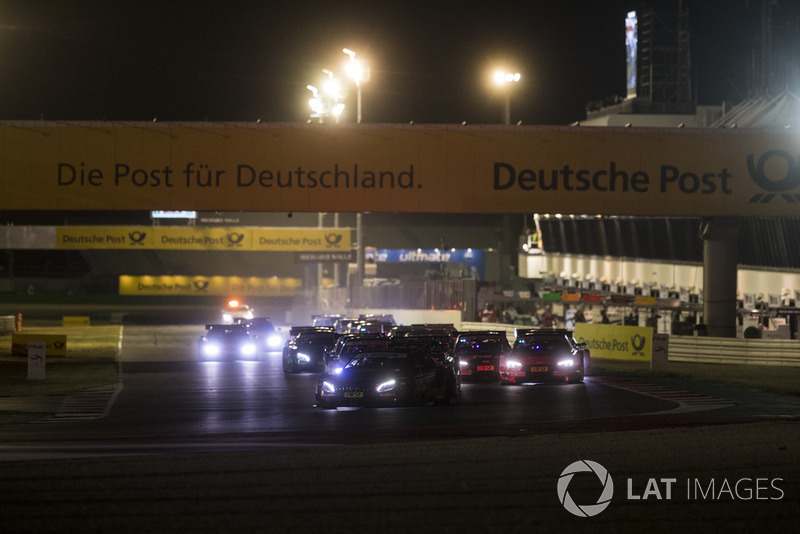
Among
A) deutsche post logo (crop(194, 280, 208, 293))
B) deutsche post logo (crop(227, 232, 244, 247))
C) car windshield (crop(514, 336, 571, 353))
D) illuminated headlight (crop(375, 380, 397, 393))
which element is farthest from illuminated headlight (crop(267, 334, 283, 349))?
deutsche post logo (crop(194, 280, 208, 293))

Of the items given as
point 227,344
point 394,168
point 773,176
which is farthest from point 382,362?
point 227,344

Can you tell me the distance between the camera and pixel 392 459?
536 inches

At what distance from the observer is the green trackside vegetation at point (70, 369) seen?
96.9 feet

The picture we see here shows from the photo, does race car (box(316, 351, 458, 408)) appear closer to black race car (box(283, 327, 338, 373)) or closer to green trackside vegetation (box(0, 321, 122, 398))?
green trackside vegetation (box(0, 321, 122, 398))

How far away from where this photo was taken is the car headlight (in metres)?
44.8

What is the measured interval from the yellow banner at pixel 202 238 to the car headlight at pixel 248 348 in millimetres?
32993

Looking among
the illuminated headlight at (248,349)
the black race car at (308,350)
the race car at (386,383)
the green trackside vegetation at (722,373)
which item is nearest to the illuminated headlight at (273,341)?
the illuminated headlight at (248,349)

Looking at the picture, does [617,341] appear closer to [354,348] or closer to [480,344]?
[480,344]

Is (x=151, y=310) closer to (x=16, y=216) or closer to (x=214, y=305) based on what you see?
(x=214, y=305)

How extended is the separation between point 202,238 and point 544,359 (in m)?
56.6

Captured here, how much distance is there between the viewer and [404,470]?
42.0 feet

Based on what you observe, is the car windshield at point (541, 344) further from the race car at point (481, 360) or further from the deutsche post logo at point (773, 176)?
the deutsche post logo at point (773, 176)

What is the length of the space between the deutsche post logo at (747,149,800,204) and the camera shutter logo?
28.5 metres

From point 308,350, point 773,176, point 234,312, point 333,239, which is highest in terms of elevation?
point 773,176
